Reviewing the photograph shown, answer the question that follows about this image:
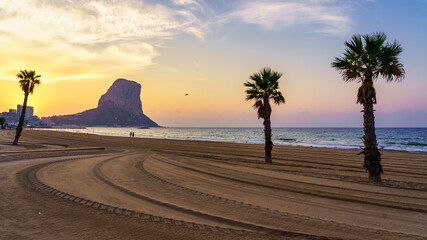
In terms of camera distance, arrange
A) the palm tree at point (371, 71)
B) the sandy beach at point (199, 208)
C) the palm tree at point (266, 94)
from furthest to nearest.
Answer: the palm tree at point (266, 94)
the palm tree at point (371, 71)
the sandy beach at point (199, 208)

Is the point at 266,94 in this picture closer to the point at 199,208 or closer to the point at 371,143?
the point at 371,143

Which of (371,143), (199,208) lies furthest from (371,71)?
(199,208)

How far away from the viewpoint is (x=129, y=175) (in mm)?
14469

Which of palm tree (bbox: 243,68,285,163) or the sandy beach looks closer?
the sandy beach

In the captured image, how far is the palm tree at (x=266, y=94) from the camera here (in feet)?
79.5

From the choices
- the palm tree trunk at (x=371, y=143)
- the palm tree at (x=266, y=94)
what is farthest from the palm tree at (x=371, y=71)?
the palm tree at (x=266, y=94)

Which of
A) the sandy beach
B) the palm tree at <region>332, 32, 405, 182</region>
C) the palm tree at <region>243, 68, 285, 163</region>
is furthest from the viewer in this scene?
the palm tree at <region>243, 68, 285, 163</region>

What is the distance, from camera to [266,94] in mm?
24547

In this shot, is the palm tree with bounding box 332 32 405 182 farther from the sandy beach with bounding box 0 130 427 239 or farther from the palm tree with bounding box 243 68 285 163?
the palm tree with bounding box 243 68 285 163

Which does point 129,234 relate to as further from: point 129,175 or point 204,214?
point 129,175

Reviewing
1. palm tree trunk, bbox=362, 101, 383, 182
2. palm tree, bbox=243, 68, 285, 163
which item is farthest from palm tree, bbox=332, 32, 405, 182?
palm tree, bbox=243, 68, 285, 163

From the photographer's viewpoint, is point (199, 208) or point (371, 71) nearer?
point (199, 208)

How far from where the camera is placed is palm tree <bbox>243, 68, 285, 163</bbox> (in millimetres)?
24219

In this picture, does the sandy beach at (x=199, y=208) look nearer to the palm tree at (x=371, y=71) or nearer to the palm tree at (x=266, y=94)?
the palm tree at (x=371, y=71)
